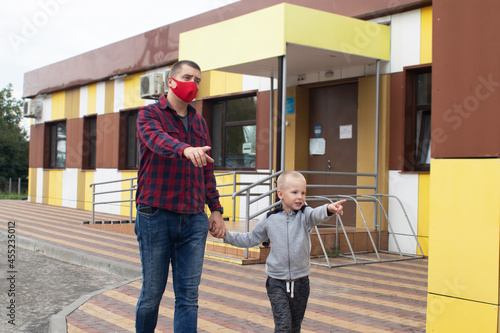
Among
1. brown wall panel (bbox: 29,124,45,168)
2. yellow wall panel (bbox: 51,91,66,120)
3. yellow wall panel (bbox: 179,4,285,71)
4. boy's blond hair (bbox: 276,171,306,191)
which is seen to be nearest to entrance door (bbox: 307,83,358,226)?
yellow wall panel (bbox: 179,4,285,71)

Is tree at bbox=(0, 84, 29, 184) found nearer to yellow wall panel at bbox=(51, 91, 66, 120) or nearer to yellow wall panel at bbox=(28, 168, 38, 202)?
yellow wall panel at bbox=(28, 168, 38, 202)

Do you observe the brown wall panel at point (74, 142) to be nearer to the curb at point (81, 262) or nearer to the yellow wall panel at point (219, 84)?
the yellow wall panel at point (219, 84)

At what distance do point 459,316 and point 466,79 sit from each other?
1.63 metres

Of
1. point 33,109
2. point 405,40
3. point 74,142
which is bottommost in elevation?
point 74,142

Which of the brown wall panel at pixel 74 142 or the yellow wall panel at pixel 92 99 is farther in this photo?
the brown wall panel at pixel 74 142

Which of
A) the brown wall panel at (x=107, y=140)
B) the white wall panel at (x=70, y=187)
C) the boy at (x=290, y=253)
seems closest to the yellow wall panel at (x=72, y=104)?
the brown wall panel at (x=107, y=140)

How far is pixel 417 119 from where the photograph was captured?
32.5 ft

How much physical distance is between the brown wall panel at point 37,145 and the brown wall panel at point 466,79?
19111 millimetres

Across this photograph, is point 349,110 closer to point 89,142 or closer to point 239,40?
point 239,40

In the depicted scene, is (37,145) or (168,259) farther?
(37,145)

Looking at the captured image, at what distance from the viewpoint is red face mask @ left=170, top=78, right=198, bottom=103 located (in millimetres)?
3797

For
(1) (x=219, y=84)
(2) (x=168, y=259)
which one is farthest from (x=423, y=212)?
(2) (x=168, y=259)

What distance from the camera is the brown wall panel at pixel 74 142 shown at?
1925 cm

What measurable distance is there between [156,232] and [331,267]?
4.94 m
